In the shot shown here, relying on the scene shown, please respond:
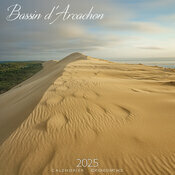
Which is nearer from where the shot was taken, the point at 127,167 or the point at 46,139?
the point at 127,167

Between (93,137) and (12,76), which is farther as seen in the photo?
(12,76)

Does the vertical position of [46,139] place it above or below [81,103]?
below

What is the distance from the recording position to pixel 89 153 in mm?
2262

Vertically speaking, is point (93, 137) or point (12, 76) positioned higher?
point (93, 137)

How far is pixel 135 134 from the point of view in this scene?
2609 mm

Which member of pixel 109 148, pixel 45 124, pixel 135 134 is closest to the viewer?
pixel 109 148

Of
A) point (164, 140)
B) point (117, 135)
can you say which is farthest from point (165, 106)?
point (117, 135)

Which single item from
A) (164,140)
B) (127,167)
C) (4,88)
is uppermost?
(164,140)

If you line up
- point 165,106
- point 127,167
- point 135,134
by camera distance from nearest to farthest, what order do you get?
point 127,167, point 135,134, point 165,106

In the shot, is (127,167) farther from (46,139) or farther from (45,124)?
(45,124)

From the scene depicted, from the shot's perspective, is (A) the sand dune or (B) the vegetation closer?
(A) the sand dune

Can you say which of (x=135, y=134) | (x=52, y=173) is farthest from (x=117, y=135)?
(x=52, y=173)

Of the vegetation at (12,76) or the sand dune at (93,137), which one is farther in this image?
the vegetation at (12,76)

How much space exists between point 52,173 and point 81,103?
6.88 feet
